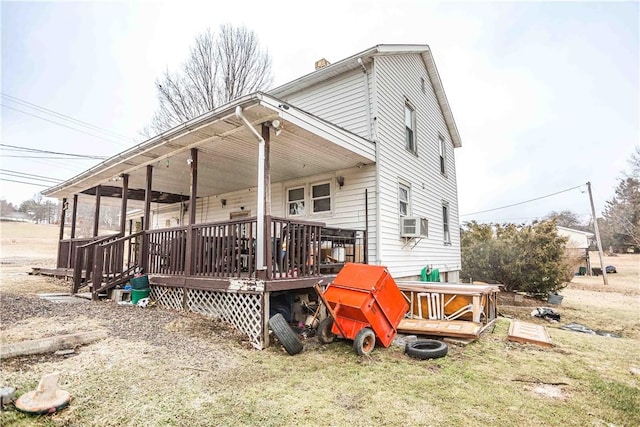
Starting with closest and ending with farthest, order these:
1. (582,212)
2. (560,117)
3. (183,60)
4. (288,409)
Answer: (288,409) → (183,60) → (560,117) → (582,212)

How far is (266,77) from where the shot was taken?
19.1m

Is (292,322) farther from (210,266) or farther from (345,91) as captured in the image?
(345,91)

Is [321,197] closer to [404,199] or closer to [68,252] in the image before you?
[404,199]

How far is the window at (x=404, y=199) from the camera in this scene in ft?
30.0

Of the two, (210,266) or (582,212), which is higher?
(582,212)

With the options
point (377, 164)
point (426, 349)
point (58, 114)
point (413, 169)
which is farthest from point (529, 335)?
point (58, 114)

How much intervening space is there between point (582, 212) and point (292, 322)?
62288 mm

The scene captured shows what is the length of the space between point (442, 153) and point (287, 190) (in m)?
6.91

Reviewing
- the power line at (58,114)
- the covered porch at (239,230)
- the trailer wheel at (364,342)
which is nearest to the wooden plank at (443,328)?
the trailer wheel at (364,342)

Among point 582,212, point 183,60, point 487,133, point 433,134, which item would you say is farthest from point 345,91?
point 582,212

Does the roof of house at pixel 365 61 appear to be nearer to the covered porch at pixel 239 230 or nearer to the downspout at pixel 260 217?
the covered porch at pixel 239 230

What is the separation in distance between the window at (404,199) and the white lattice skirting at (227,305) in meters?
5.08

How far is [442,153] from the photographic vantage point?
13.2m

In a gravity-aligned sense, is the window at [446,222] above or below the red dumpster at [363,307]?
above
